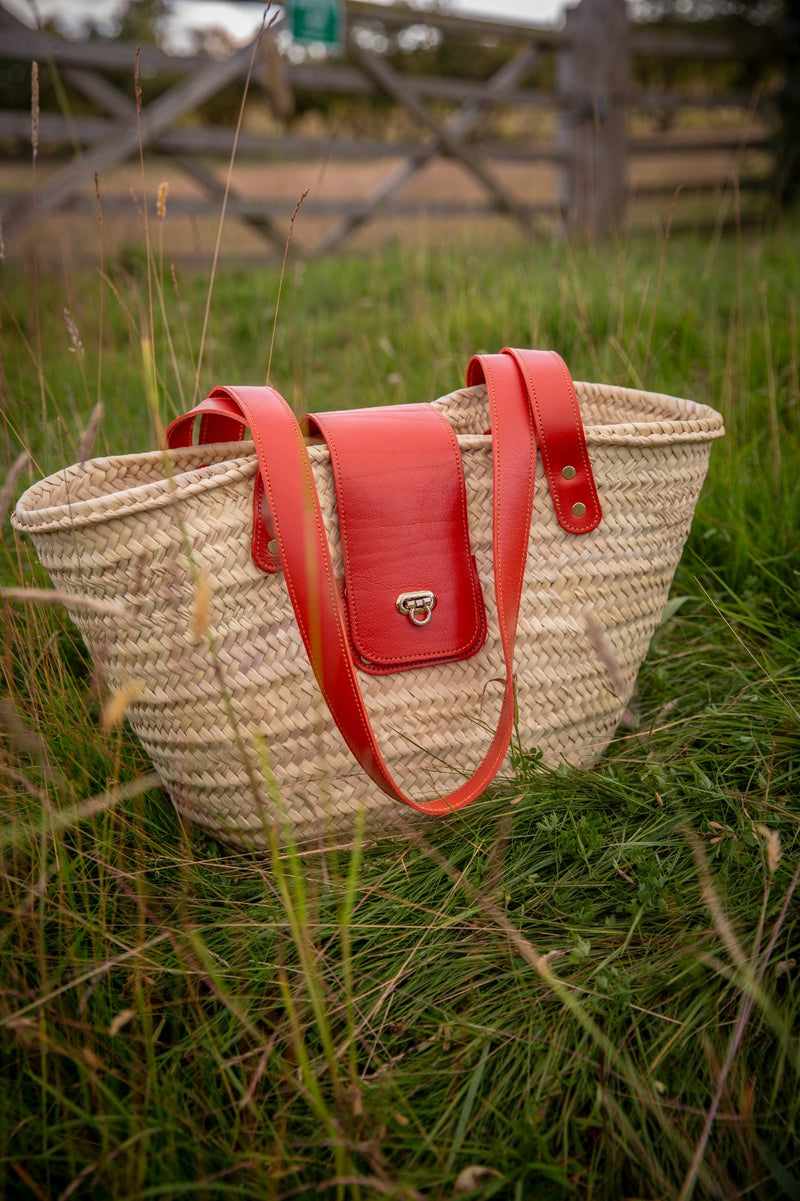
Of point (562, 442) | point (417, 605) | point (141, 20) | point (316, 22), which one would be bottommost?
point (417, 605)

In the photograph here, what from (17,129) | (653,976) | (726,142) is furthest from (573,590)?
(726,142)

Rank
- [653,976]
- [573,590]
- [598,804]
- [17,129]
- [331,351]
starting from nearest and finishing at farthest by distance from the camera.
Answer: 1. [653,976]
2. [598,804]
3. [573,590]
4. [331,351]
5. [17,129]

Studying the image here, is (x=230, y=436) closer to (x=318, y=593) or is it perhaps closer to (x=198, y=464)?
(x=198, y=464)

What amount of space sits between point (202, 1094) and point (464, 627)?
0.71 metres

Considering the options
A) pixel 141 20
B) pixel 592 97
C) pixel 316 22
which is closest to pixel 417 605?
pixel 316 22

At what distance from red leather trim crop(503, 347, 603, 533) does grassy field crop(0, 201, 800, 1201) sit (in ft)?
1.33

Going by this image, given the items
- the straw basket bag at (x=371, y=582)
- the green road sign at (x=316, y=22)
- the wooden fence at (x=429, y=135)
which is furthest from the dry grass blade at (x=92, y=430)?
the green road sign at (x=316, y=22)

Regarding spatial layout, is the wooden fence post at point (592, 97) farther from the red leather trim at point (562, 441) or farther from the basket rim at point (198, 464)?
the red leather trim at point (562, 441)

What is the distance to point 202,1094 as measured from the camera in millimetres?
902

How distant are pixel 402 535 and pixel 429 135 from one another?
525cm

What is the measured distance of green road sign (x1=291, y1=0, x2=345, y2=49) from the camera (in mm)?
3645

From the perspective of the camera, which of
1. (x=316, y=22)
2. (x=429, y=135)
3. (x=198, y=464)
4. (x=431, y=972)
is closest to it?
(x=431, y=972)

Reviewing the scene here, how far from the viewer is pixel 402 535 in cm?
122

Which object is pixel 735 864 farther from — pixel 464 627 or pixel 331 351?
pixel 331 351
